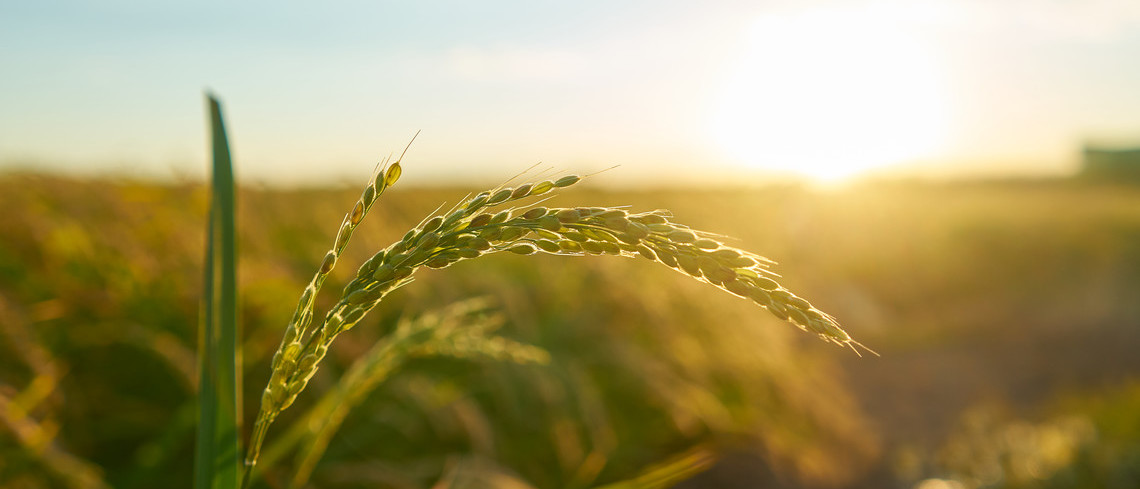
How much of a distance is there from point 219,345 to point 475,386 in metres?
2.61

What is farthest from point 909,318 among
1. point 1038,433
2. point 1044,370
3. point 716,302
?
point 716,302

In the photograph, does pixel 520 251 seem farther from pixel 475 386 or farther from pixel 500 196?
pixel 475 386

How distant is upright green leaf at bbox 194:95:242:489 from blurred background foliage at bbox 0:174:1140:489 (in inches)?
29.5

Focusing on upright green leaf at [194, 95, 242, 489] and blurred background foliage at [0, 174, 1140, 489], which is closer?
upright green leaf at [194, 95, 242, 489]

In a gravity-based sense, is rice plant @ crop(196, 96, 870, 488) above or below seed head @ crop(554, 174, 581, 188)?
below

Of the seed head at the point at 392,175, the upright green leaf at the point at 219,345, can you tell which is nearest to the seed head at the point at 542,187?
the seed head at the point at 392,175

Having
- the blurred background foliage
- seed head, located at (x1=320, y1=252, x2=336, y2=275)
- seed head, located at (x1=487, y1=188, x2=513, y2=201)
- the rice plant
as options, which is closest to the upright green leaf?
the rice plant

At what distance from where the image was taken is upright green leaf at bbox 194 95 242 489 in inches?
38.0

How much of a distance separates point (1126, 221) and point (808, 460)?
16.4 meters

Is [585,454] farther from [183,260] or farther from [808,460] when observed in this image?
[183,260]

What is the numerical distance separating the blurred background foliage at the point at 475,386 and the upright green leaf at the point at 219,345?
0.75m

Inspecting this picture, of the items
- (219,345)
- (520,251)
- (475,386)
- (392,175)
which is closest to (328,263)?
(392,175)

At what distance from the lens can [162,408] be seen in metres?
3.08

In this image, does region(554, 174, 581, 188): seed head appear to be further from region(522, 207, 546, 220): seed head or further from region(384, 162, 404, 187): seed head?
region(384, 162, 404, 187): seed head
